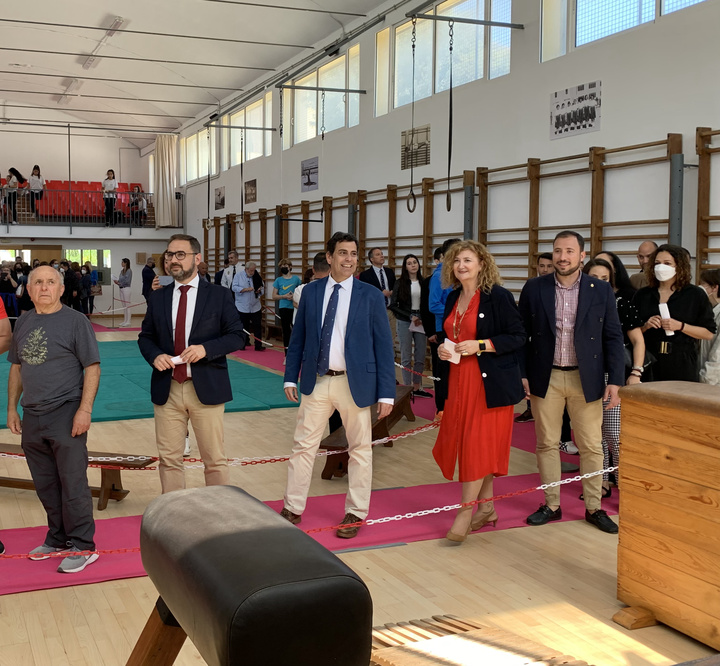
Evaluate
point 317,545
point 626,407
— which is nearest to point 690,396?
point 626,407

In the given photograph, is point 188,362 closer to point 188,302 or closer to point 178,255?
point 188,302

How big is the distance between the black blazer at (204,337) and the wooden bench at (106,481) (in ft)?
2.29

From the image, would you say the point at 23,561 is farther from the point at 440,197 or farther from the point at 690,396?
the point at 440,197

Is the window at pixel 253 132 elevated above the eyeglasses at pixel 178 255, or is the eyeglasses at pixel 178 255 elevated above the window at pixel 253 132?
the window at pixel 253 132

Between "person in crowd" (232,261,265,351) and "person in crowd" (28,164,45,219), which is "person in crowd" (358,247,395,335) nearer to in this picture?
"person in crowd" (232,261,265,351)

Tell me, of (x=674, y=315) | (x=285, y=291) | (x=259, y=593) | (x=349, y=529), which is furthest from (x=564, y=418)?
(x=285, y=291)

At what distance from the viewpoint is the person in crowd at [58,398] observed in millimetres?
3402

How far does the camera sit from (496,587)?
3.38 metres

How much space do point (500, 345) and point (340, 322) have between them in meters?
0.79

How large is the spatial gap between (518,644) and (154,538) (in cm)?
128

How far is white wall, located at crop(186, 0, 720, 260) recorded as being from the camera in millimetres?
6727

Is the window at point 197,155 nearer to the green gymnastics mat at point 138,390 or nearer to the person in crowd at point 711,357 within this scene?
the green gymnastics mat at point 138,390

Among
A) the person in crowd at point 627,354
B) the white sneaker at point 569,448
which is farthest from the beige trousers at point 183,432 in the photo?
the white sneaker at point 569,448

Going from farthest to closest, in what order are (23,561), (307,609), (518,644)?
(23,561) < (518,644) < (307,609)
